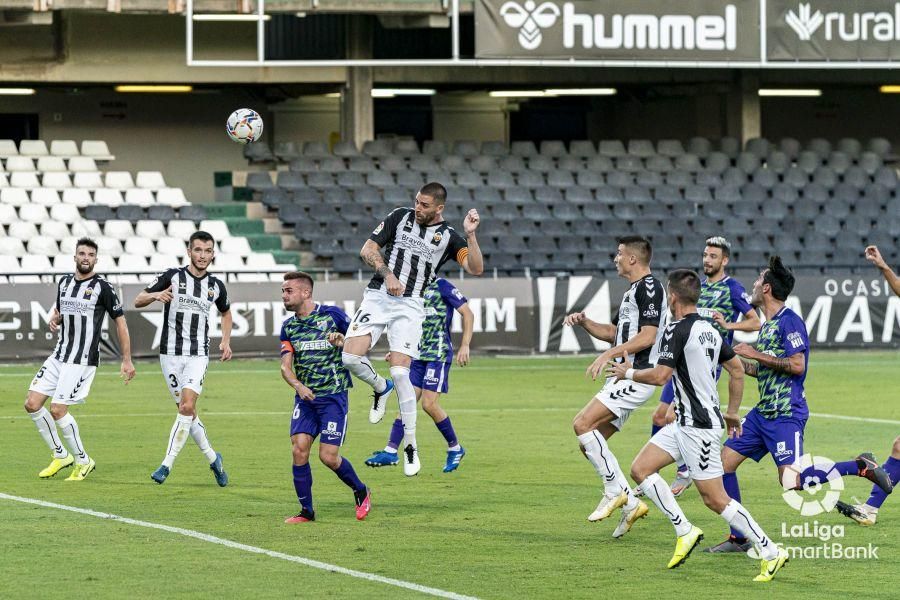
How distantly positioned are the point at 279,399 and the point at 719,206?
15583 mm

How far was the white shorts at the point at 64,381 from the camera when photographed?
13297 mm

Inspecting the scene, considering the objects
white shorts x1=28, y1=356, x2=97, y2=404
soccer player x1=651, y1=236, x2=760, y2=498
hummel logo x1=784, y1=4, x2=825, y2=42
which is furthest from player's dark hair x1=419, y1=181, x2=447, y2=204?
hummel logo x1=784, y1=4, x2=825, y2=42

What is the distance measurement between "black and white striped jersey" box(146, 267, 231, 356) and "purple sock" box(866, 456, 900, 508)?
18.7ft

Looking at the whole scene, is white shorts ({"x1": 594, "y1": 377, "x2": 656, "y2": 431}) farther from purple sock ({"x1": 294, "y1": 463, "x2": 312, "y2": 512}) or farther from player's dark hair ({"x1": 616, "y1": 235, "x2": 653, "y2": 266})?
purple sock ({"x1": 294, "y1": 463, "x2": 312, "y2": 512})

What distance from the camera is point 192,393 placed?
12.8 m

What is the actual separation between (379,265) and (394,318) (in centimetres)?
66

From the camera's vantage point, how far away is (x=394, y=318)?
42.0 feet

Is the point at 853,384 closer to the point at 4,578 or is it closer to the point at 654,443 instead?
the point at 654,443

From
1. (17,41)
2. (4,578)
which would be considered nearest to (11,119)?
(17,41)

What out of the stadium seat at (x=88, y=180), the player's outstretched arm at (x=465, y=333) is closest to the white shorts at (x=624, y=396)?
the player's outstretched arm at (x=465, y=333)

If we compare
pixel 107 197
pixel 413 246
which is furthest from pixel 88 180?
pixel 413 246

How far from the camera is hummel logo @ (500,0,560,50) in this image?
30531 millimetres

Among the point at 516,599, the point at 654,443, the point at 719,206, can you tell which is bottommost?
the point at 516,599

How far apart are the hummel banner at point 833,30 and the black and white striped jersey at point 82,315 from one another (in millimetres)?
20934
